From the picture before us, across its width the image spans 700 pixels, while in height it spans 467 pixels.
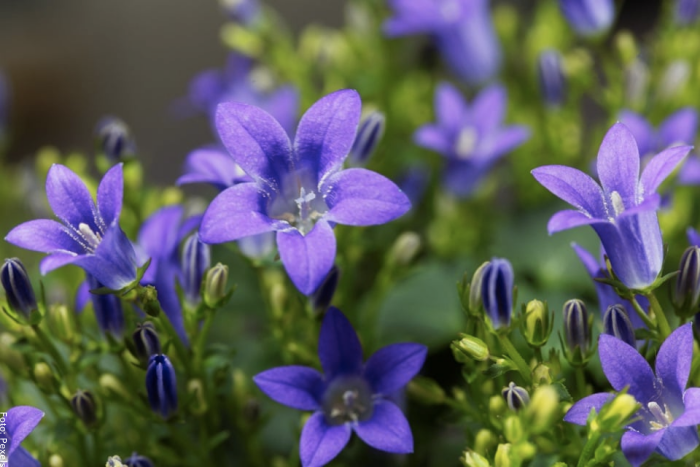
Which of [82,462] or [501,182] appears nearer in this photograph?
[82,462]

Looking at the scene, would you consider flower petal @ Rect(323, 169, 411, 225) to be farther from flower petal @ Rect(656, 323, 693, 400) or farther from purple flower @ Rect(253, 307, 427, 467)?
flower petal @ Rect(656, 323, 693, 400)

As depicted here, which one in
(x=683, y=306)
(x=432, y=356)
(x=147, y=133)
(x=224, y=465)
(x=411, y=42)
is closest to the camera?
(x=683, y=306)

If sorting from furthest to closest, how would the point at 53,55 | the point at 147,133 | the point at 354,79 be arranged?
the point at 53,55 → the point at 147,133 → the point at 354,79

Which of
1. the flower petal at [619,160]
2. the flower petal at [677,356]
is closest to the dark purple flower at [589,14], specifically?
the flower petal at [619,160]

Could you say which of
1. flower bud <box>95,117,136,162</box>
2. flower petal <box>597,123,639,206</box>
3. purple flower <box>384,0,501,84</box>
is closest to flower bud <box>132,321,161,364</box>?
flower bud <box>95,117,136,162</box>

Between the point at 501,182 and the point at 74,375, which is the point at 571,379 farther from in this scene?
the point at 74,375

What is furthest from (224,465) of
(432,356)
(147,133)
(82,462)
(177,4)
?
(177,4)

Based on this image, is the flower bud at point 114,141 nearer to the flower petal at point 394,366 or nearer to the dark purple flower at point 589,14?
the flower petal at point 394,366
